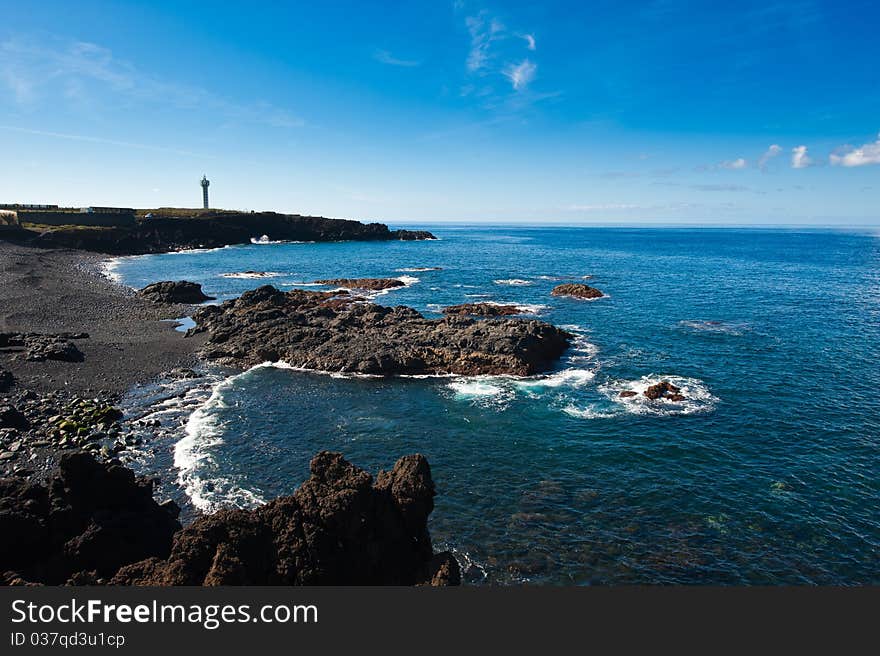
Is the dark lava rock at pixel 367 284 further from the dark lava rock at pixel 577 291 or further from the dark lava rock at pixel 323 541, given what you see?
the dark lava rock at pixel 323 541

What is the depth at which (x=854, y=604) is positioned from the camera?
8867 mm

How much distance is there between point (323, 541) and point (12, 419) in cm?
2760

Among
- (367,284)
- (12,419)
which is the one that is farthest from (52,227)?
(12,419)

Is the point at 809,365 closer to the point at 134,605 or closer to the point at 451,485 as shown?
the point at 451,485

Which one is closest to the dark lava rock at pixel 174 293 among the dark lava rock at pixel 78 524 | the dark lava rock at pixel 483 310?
the dark lava rock at pixel 483 310

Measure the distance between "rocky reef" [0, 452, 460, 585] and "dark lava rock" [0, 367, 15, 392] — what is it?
24.4 metres

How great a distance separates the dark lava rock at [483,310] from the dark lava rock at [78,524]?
50.2 metres

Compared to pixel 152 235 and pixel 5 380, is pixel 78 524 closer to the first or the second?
pixel 5 380

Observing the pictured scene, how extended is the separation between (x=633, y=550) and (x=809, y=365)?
1416 inches

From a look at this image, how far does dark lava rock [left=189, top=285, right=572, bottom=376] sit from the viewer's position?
4441 centimetres

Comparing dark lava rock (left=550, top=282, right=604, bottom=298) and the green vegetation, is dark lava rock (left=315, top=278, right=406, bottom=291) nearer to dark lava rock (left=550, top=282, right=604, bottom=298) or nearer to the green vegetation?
dark lava rock (left=550, top=282, right=604, bottom=298)

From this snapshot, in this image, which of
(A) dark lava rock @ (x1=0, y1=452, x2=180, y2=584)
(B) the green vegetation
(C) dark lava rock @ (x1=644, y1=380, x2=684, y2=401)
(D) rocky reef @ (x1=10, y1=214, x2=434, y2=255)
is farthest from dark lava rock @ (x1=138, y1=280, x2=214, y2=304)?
(B) the green vegetation

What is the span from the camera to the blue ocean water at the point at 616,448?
70.1ft

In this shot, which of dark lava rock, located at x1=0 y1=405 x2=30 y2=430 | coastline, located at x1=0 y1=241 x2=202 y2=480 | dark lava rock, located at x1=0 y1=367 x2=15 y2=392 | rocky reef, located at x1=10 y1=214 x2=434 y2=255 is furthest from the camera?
rocky reef, located at x1=10 y1=214 x2=434 y2=255
